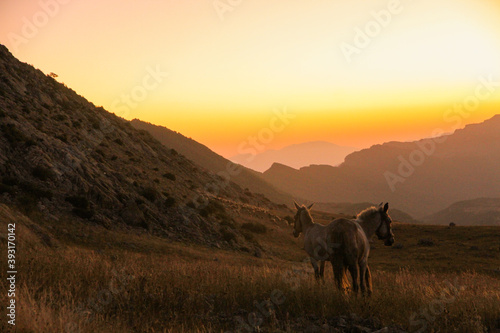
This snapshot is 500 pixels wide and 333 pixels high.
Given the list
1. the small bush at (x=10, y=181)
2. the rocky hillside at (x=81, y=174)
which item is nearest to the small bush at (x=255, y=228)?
the rocky hillside at (x=81, y=174)

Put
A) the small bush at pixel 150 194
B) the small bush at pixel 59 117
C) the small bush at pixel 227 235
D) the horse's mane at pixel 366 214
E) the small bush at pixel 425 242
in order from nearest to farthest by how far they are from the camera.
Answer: the horse's mane at pixel 366 214, the small bush at pixel 150 194, the small bush at pixel 227 235, the small bush at pixel 59 117, the small bush at pixel 425 242

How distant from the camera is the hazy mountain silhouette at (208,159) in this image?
153375mm

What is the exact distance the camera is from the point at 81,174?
35.7 metres

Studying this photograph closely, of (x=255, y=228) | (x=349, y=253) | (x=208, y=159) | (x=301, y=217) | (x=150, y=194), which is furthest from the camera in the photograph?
(x=208, y=159)

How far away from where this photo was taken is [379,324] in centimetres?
844

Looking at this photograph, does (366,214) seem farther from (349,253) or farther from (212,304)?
(212,304)

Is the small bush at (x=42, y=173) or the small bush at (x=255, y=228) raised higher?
the small bush at (x=42, y=173)

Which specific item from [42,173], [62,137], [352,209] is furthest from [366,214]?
[352,209]

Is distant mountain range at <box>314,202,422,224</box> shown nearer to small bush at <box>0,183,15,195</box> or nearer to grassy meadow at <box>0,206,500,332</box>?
small bush at <box>0,183,15,195</box>

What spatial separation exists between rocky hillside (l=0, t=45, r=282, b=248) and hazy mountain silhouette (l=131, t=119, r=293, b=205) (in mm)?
92340

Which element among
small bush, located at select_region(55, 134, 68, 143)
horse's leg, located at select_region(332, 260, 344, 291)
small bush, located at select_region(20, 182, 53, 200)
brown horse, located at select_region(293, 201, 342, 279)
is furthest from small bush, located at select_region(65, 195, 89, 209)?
horse's leg, located at select_region(332, 260, 344, 291)

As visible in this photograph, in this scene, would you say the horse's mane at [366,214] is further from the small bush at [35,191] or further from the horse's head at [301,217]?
the small bush at [35,191]

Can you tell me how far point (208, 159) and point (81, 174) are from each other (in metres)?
134

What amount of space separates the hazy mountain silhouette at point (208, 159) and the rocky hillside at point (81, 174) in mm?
92340
